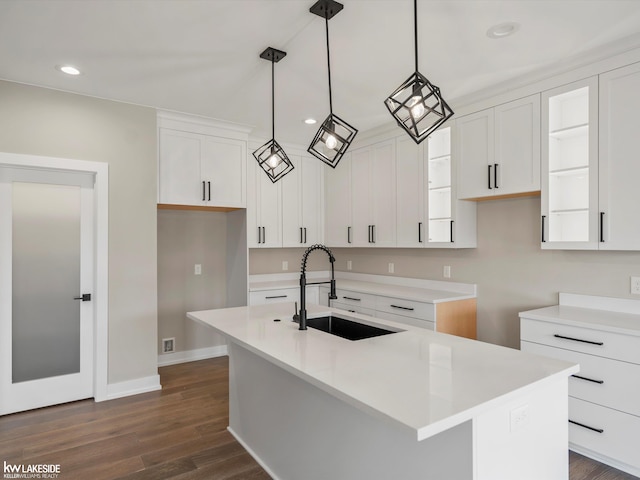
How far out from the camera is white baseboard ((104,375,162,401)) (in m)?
3.57

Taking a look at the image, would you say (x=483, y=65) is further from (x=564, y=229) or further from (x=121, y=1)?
(x=121, y=1)

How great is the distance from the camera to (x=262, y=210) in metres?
4.80

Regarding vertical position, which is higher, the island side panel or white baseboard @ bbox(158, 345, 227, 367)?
the island side panel

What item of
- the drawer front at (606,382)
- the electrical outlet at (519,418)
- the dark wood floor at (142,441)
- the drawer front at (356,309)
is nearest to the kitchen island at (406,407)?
the electrical outlet at (519,418)

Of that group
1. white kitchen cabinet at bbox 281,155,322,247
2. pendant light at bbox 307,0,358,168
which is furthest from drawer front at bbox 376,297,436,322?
pendant light at bbox 307,0,358,168

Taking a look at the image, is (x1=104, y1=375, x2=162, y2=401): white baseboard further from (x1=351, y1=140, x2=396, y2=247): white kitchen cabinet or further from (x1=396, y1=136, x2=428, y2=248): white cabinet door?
(x1=396, y1=136, x2=428, y2=248): white cabinet door

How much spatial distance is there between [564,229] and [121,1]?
3251 millimetres

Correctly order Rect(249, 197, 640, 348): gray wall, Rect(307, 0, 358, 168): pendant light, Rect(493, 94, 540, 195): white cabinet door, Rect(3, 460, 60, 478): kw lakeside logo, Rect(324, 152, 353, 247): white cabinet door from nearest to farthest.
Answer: Rect(307, 0, 358, 168): pendant light → Rect(3, 460, 60, 478): kw lakeside logo → Rect(249, 197, 640, 348): gray wall → Rect(493, 94, 540, 195): white cabinet door → Rect(324, 152, 353, 247): white cabinet door

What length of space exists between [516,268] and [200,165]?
10.6ft

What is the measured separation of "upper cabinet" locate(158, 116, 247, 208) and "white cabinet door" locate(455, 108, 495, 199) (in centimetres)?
233

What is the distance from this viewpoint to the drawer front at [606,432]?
231 centimetres

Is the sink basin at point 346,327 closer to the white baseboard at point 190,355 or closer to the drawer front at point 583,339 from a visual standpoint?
the drawer front at point 583,339

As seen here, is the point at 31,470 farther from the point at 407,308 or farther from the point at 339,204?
the point at 339,204

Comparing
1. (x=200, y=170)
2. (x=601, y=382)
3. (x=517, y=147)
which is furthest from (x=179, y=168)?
(x=601, y=382)
